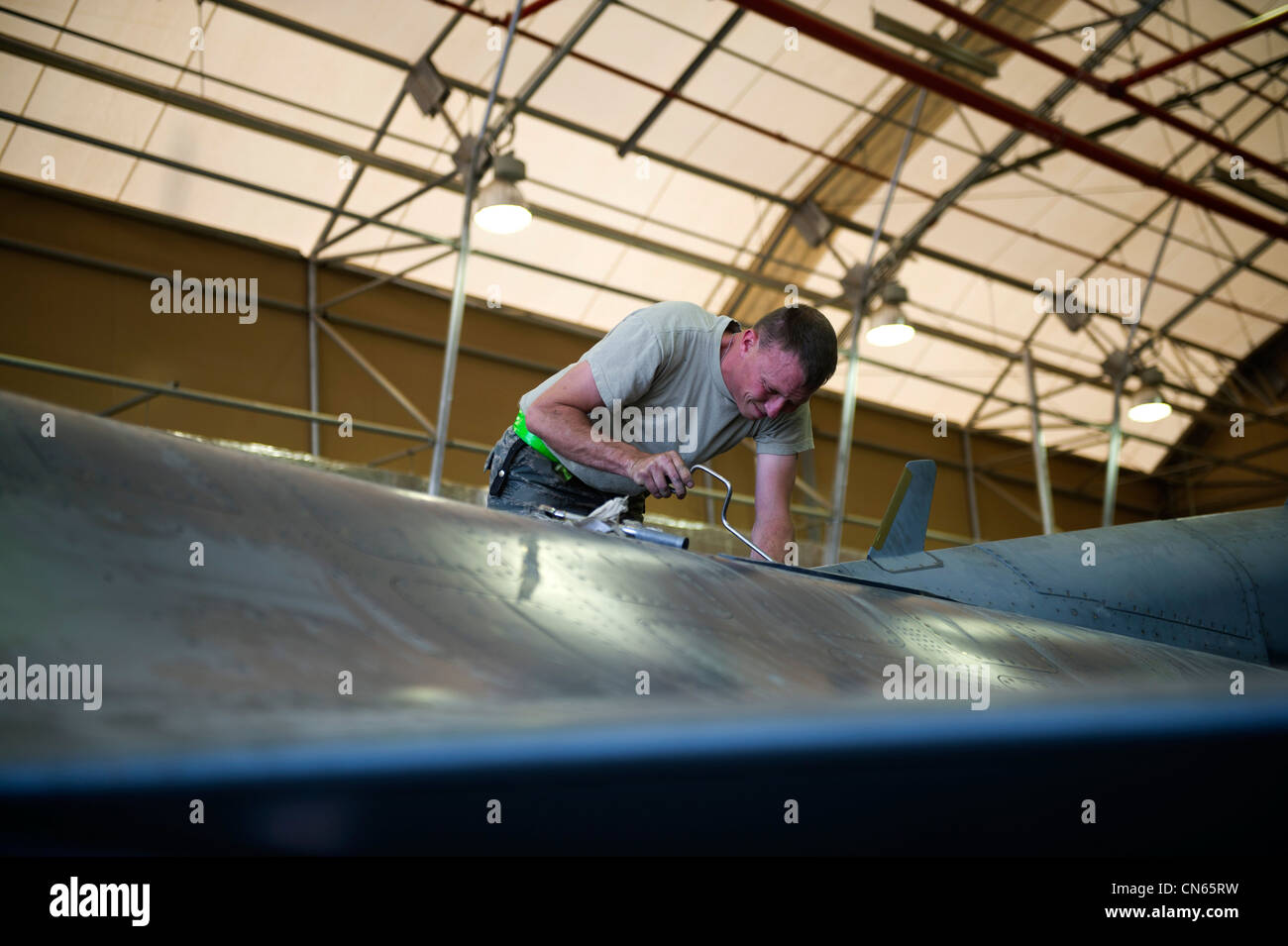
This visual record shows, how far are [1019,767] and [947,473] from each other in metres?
25.5

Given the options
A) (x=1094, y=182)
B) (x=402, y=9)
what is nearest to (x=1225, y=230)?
(x=1094, y=182)

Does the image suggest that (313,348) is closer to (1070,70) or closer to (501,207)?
(501,207)

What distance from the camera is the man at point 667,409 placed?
3.92 meters

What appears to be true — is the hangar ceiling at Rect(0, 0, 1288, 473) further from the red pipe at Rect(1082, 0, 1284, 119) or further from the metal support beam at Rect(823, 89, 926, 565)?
the metal support beam at Rect(823, 89, 926, 565)

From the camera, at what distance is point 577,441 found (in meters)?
3.84

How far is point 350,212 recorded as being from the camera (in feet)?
55.4

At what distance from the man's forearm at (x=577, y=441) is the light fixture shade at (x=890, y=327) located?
1352 centimetres

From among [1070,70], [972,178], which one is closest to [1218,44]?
[1070,70]

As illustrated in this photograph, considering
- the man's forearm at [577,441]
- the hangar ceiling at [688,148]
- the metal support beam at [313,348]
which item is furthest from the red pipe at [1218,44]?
the man's forearm at [577,441]

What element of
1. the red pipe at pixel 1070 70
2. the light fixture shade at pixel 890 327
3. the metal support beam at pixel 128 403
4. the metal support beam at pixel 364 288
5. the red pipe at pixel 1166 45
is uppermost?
the red pipe at pixel 1166 45

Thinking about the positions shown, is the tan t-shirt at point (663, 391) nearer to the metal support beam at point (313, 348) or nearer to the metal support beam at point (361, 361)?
the metal support beam at point (361, 361)

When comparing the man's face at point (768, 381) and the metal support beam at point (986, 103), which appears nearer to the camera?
the man's face at point (768, 381)

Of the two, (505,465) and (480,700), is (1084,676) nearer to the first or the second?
(480,700)

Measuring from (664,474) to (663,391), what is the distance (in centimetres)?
98
